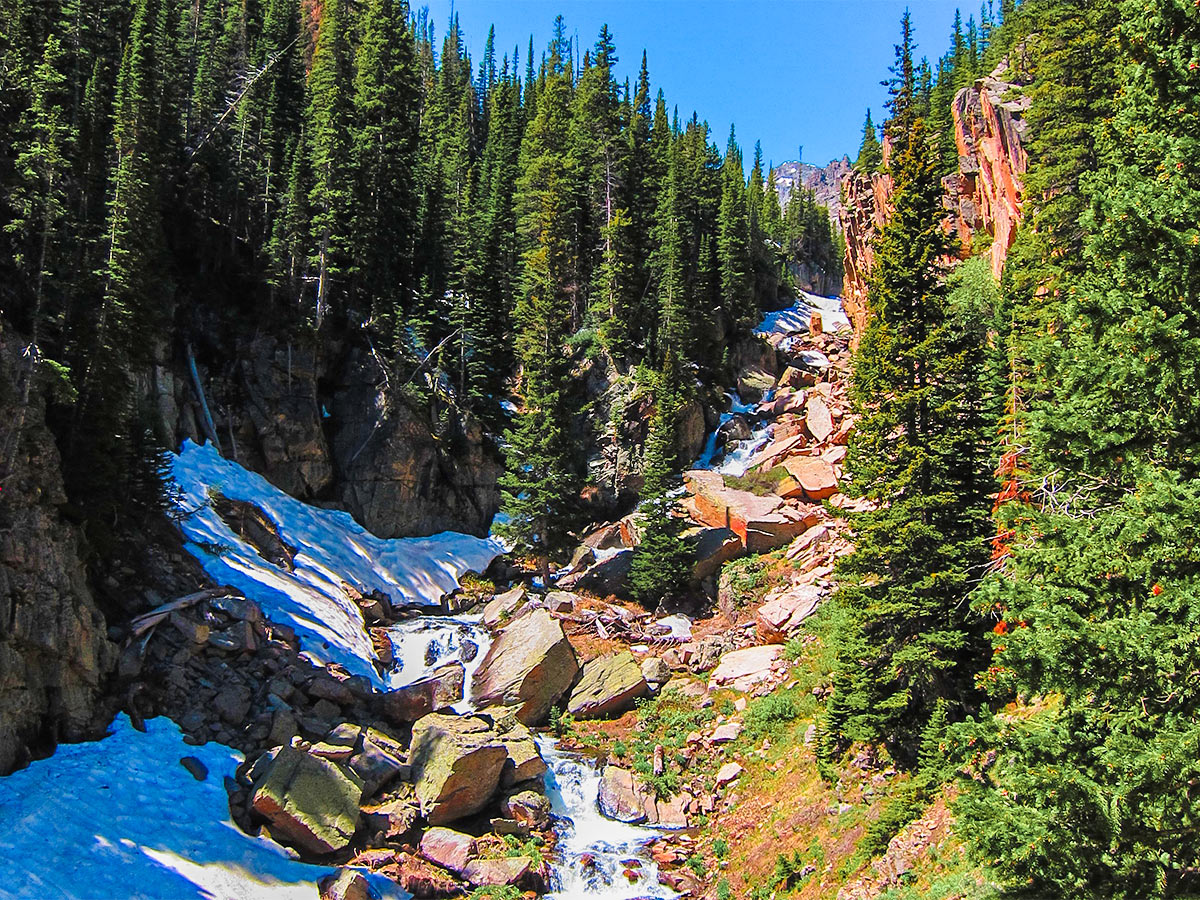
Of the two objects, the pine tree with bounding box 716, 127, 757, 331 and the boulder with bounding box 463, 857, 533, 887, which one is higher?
the pine tree with bounding box 716, 127, 757, 331

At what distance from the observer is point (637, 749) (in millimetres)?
23516

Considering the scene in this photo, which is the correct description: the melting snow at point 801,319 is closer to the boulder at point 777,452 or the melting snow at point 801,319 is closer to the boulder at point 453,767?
the boulder at point 777,452

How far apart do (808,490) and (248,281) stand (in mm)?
31400

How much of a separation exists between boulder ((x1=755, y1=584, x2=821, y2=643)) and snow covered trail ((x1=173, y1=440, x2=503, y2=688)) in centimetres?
1398

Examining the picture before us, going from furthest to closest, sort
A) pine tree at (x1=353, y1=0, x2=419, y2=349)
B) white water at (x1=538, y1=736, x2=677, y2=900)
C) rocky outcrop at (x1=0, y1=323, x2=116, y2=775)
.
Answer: pine tree at (x1=353, y1=0, x2=419, y2=349), white water at (x1=538, y1=736, x2=677, y2=900), rocky outcrop at (x1=0, y1=323, x2=116, y2=775)

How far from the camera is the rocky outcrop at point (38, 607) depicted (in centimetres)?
1598

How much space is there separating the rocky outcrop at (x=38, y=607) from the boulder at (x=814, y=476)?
2838 centimetres

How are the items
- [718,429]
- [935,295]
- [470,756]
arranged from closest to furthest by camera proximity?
[935,295], [470,756], [718,429]

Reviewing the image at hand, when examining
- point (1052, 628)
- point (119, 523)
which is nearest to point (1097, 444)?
point (1052, 628)

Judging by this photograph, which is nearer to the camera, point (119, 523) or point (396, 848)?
point (396, 848)

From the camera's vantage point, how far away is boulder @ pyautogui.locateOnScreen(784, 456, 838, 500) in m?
34.9

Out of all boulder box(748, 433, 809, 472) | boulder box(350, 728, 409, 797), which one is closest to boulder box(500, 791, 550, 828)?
boulder box(350, 728, 409, 797)

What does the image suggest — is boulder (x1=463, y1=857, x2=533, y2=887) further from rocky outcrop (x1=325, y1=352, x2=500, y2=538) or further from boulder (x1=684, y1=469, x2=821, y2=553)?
rocky outcrop (x1=325, y1=352, x2=500, y2=538)

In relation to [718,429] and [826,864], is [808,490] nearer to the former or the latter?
[718,429]
